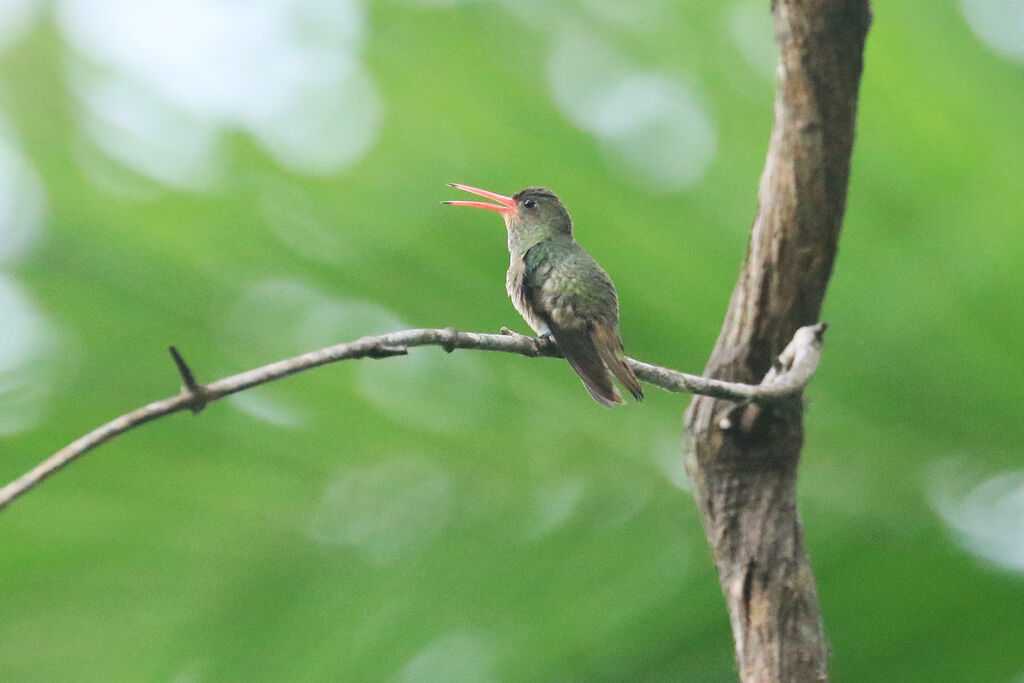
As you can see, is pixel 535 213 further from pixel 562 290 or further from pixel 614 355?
pixel 614 355

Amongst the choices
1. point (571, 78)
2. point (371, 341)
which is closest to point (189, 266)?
point (571, 78)

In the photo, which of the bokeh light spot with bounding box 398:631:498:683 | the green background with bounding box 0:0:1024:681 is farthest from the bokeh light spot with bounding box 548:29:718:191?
the bokeh light spot with bounding box 398:631:498:683

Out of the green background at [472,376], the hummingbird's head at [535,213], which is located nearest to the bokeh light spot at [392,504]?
the green background at [472,376]

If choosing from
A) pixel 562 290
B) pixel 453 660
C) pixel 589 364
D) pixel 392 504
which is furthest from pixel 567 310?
pixel 453 660

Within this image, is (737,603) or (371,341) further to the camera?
(737,603)

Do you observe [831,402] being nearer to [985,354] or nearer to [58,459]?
[985,354]

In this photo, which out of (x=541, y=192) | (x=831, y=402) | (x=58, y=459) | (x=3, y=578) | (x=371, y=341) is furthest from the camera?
(x=541, y=192)

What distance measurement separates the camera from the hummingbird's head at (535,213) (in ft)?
4.37

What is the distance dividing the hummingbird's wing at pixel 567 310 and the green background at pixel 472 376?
0.06 metres

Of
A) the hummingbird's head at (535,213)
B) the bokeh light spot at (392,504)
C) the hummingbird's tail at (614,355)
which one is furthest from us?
the hummingbird's head at (535,213)

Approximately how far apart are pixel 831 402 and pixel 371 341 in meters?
0.74

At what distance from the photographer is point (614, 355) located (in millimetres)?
1046

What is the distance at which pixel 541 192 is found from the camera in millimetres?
1346

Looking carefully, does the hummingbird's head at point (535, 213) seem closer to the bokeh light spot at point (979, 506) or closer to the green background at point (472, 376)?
the green background at point (472, 376)
